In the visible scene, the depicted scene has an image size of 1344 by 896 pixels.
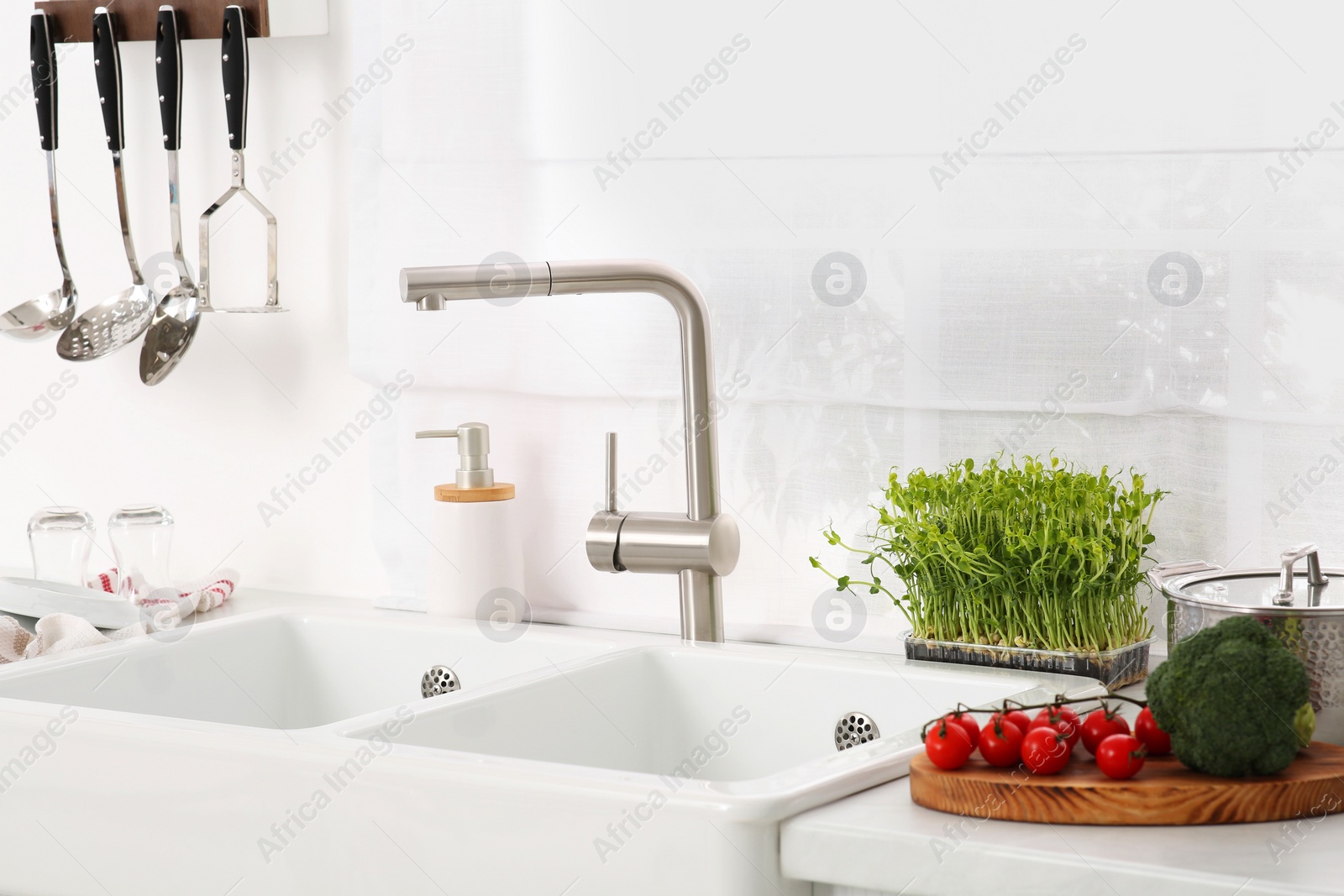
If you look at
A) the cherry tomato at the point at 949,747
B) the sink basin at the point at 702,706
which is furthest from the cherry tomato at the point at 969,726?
the sink basin at the point at 702,706

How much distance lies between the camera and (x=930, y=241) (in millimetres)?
1254

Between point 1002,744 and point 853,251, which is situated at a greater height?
point 853,251

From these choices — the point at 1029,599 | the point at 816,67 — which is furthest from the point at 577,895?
the point at 816,67

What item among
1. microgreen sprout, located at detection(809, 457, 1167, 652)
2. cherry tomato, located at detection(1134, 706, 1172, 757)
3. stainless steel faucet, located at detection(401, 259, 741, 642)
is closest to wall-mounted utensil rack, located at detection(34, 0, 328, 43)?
stainless steel faucet, located at detection(401, 259, 741, 642)

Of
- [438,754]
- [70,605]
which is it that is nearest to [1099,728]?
[438,754]

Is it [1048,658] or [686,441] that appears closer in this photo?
[1048,658]

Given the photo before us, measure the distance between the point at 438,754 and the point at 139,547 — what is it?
78 centimetres

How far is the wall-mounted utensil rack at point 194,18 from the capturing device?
154cm

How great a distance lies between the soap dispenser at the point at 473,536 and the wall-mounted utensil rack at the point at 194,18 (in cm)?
49

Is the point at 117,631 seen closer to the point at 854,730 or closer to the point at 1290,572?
the point at 854,730

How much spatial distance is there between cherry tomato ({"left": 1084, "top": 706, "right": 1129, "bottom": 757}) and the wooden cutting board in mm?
24

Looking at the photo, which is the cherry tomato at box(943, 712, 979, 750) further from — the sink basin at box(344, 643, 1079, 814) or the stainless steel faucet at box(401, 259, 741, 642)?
the stainless steel faucet at box(401, 259, 741, 642)

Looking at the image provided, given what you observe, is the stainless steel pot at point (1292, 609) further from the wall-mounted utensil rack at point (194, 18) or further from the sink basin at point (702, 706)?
the wall-mounted utensil rack at point (194, 18)

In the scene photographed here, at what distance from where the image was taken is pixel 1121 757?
2.61 ft
